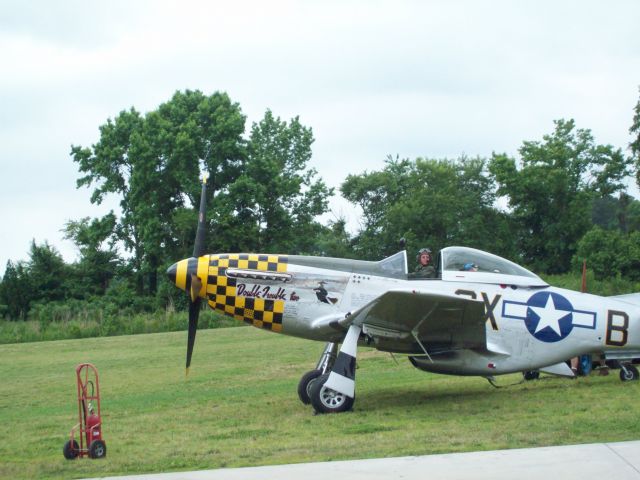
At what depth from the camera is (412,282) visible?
11.5 metres

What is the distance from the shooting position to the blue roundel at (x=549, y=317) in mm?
11773

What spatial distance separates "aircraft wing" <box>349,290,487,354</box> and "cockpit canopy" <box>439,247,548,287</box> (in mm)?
601

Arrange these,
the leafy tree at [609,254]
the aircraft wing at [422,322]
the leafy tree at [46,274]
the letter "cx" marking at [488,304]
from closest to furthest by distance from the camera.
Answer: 1. the aircraft wing at [422,322]
2. the letter "cx" marking at [488,304]
3. the leafy tree at [609,254]
4. the leafy tree at [46,274]

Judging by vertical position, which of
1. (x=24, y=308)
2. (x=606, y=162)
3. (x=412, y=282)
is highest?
(x=606, y=162)

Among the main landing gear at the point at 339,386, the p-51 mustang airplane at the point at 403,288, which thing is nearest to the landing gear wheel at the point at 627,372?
the p-51 mustang airplane at the point at 403,288

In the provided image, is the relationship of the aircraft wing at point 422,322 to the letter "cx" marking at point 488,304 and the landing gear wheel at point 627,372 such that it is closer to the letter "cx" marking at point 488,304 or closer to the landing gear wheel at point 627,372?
the letter "cx" marking at point 488,304

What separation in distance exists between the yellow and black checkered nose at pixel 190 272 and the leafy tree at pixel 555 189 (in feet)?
114

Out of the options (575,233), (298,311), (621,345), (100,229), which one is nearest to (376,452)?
(298,311)

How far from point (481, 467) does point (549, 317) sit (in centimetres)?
538

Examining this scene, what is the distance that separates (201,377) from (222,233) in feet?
75.9

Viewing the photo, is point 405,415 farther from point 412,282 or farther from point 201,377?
point 201,377

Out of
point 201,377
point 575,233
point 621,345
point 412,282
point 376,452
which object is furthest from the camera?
point 575,233

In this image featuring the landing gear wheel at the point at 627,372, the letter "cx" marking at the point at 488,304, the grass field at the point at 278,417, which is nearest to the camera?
the grass field at the point at 278,417

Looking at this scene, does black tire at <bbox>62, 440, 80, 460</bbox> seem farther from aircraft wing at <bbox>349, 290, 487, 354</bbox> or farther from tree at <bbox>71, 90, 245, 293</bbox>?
tree at <bbox>71, 90, 245, 293</bbox>
